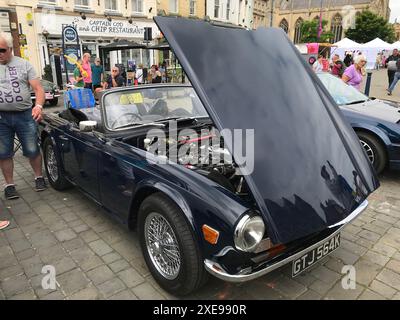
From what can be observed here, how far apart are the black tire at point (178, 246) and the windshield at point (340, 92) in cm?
434

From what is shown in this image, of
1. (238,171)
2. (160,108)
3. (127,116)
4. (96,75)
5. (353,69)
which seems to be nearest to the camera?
(238,171)

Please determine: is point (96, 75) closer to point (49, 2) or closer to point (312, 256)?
point (312, 256)

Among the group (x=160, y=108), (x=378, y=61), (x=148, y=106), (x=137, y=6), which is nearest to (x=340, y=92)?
(x=160, y=108)

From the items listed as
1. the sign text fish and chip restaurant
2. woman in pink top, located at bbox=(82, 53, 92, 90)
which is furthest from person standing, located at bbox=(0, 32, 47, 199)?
the sign text fish and chip restaurant

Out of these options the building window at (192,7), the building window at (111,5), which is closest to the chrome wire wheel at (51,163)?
the building window at (111,5)

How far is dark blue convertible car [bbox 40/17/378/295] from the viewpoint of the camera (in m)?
2.10

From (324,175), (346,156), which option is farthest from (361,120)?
(324,175)

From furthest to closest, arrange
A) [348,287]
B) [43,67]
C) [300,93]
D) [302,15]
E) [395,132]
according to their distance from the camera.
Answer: [302,15] < [43,67] < [395,132] < [300,93] < [348,287]

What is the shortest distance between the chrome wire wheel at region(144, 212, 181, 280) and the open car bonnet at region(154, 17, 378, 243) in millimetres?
767

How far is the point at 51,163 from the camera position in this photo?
4648 mm

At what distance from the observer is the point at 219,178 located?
240cm

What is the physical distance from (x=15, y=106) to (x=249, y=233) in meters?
3.56
